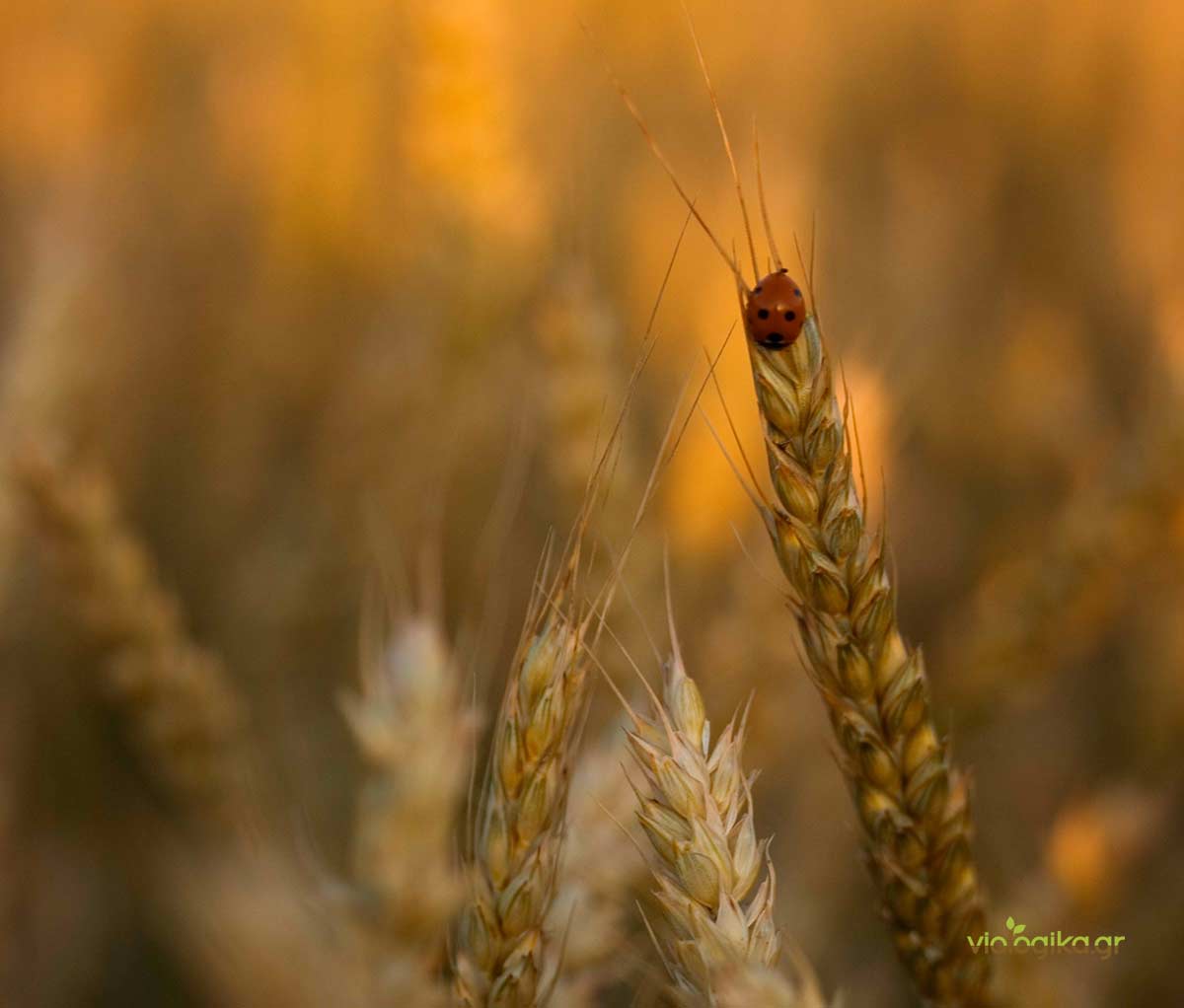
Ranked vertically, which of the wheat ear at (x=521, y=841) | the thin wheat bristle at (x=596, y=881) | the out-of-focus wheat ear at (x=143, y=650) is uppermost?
the out-of-focus wheat ear at (x=143, y=650)

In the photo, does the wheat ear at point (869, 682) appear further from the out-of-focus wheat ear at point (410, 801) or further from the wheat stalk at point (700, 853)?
the out-of-focus wheat ear at point (410, 801)

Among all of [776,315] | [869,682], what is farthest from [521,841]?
[776,315]

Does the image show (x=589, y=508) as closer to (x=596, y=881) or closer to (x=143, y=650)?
(x=596, y=881)

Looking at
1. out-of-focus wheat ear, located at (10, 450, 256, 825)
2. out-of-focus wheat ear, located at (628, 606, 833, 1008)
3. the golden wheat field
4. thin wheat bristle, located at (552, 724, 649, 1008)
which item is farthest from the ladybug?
out-of-focus wheat ear, located at (10, 450, 256, 825)

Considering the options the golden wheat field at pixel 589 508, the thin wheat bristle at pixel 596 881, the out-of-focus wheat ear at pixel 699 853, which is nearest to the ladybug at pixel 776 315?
the golden wheat field at pixel 589 508

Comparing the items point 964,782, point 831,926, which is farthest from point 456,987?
point 831,926

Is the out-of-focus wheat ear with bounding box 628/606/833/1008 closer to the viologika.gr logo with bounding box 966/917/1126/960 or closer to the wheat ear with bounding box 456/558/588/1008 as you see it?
the wheat ear with bounding box 456/558/588/1008

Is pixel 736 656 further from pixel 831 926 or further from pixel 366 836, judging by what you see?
pixel 366 836
